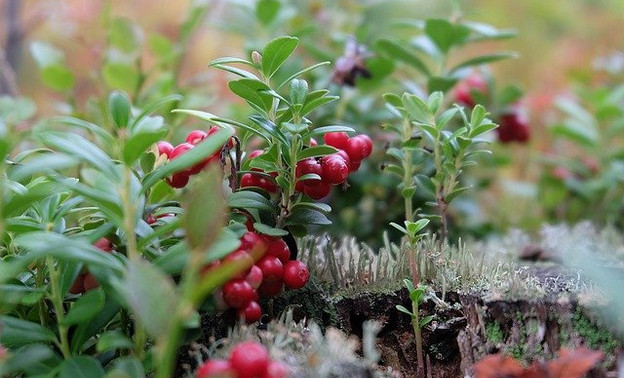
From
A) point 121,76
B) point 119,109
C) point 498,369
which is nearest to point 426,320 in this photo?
point 498,369

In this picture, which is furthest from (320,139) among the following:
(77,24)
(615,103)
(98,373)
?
(77,24)

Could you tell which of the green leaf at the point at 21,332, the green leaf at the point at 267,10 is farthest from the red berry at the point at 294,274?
the green leaf at the point at 267,10

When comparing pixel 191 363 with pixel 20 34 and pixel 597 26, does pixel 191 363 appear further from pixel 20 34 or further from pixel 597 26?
pixel 597 26

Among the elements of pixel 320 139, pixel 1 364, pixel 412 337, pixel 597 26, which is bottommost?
pixel 412 337

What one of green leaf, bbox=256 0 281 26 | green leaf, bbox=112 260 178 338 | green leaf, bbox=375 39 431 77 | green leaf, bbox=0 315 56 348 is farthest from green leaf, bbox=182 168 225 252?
green leaf, bbox=256 0 281 26

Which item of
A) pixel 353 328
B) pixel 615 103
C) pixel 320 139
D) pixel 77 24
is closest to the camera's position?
pixel 353 328
